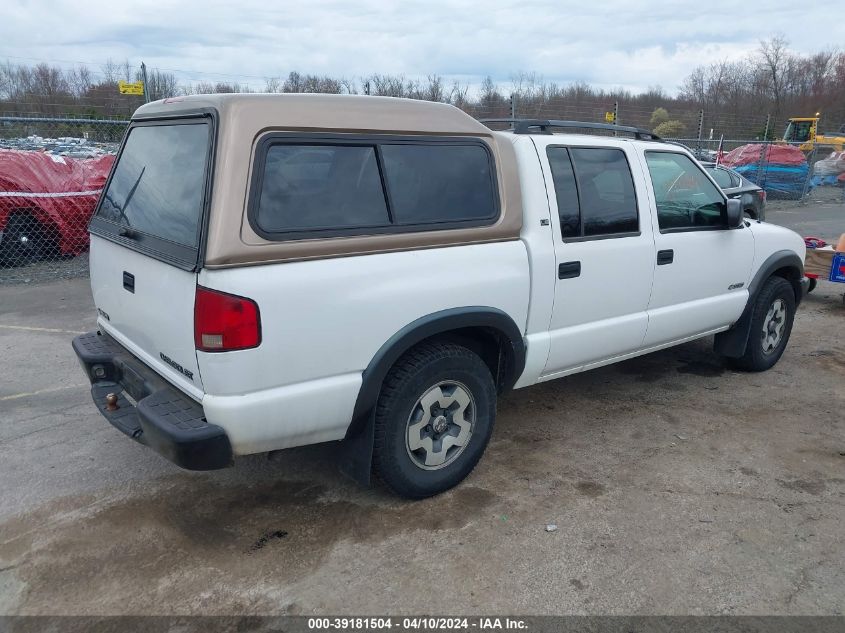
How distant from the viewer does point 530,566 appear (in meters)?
3.03

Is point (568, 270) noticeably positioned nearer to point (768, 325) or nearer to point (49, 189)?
point (768, 325)

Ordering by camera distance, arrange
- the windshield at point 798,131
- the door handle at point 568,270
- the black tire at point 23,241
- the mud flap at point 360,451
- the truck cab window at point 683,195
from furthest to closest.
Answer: the windshield at point 798,131
the black tire at point 23,241
the truck cab window at point 683,195
the door handle at point 568,270
the mud flap at point 360,451

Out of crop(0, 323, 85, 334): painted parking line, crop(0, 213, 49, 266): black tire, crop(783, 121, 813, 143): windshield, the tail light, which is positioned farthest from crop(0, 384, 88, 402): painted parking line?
crop(783, 121, 813, 143): windshield

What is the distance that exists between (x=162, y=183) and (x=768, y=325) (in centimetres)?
471

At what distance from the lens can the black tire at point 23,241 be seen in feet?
30.1

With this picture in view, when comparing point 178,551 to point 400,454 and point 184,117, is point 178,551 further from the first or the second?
point 184,117

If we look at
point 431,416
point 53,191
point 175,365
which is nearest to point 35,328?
point 53,191

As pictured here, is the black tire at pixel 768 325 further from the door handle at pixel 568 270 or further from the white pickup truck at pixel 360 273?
the door handle at pixel 568 270

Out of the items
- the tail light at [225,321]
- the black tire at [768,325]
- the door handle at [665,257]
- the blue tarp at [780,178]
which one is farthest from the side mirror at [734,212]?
the blue tarp at [780,178]

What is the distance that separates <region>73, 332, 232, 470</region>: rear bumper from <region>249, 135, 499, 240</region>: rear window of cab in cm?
86

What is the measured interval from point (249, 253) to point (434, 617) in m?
A: 1.65

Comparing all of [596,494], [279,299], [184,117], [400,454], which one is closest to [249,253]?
[279,299]

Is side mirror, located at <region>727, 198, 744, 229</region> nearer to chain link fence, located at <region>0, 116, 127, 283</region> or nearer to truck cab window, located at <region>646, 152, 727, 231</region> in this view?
truck cab window, located at <region>646, 152, 727, 231</region>

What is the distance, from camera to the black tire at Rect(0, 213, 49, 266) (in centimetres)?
919
